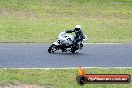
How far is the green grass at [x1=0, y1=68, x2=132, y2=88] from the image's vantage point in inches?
442

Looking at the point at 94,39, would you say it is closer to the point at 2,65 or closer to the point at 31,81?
the point at 2,65

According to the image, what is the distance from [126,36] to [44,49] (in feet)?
22.1

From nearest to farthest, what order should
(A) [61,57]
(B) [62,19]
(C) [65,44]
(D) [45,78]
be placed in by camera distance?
1. (D) [45,78]
2. (A) [61,57]
3. (C) [65,44]
4. (B) [62,19]

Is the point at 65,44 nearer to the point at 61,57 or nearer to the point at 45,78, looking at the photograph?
the point at 61,57

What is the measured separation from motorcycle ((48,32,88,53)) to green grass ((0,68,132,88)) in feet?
10.7

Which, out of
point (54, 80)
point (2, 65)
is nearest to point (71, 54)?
point (2, 65)

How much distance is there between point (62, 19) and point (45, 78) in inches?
757

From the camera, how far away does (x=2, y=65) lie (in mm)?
13984

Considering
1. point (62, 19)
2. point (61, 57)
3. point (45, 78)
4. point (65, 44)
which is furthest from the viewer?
point (62, 19)

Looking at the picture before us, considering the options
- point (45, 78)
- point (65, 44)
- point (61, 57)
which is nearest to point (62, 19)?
point (65, 44)

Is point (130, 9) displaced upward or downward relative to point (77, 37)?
downward

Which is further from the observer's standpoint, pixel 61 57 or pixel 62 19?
pixel 62 19

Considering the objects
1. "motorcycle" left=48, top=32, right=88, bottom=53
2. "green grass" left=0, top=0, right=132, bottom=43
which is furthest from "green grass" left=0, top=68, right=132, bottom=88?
"green grass" left=0, top=0, right=132, bottom=43

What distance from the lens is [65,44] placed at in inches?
653
